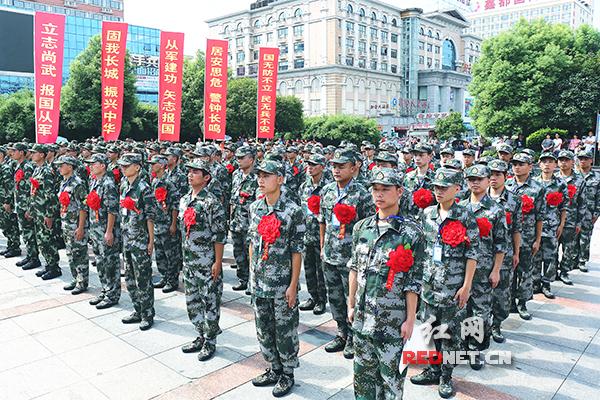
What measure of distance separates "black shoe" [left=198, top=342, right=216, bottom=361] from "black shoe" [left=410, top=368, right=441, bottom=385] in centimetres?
201

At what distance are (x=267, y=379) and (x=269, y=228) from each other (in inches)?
55.9

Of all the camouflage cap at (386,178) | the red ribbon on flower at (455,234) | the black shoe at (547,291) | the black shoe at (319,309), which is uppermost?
the camouflage cap at (386,178)

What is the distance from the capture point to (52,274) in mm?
7551

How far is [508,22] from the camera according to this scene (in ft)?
359

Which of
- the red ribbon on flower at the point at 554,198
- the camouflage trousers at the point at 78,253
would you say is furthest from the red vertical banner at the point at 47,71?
the red ribbon on flower at the point at 554,198

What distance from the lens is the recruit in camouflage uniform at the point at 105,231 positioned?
611cm

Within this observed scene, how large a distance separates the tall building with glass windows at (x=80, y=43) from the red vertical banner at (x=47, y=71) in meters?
34.4

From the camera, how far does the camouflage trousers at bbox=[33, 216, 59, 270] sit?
7.44 metres

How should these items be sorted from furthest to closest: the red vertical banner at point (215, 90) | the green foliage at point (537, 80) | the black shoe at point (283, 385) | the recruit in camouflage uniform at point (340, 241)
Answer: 1. the green foliage at point (537, 80)
2. the red vertical banner at point (215, 90)
3. the recruit in camouflage uniform at point (340, 241)
4. the black shoe at point (283, 385)

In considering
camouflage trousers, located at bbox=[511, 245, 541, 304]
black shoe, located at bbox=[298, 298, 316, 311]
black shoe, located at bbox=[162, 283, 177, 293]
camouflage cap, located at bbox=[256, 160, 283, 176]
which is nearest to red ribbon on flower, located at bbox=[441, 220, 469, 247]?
camouflage cap, located at bbox=[256, 160, 283, 176]

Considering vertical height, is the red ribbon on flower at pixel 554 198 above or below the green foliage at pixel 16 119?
below

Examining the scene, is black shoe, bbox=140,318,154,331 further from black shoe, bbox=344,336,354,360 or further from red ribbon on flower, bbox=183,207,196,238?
black shoe, bbox=344,336,354,360

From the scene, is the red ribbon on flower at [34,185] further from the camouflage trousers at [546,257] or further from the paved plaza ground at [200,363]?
the camouflage trousers at [546,257]

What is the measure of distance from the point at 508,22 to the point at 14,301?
12302 cm
